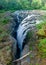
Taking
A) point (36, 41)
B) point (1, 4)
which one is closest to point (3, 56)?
point (36, 41)

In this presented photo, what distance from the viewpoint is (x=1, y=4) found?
34.3 metres

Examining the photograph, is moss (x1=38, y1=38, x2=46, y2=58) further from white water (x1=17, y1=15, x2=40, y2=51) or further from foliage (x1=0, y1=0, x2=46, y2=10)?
foliage (x1=0, y1=0, x2=46, y2=10)

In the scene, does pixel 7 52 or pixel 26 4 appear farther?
pixel 26 4

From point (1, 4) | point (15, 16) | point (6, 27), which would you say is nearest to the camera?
point (6, 27)

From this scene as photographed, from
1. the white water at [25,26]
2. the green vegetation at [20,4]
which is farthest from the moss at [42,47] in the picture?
the green vegetation at [20,4]

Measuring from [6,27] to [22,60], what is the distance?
711 centimetres

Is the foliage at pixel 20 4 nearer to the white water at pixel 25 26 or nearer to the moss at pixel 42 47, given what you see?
the white water at pixel 25 26

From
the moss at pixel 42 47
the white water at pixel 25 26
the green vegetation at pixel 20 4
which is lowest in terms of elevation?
the green vegetation at pixel 20 4

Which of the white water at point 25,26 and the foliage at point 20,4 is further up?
the white water at point 25,26

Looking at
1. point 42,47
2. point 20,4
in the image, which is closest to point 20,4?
point 20,4

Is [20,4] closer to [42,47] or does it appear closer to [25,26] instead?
[25,26]

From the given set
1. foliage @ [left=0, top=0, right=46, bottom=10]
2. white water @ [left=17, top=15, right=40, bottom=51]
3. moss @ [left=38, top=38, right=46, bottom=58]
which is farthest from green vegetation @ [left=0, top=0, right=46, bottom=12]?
moss @ [left=38, top=38, right=46, bottom=58]

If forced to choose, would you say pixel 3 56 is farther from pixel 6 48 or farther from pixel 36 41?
pixel 36 41

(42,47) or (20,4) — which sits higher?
(42,47)
